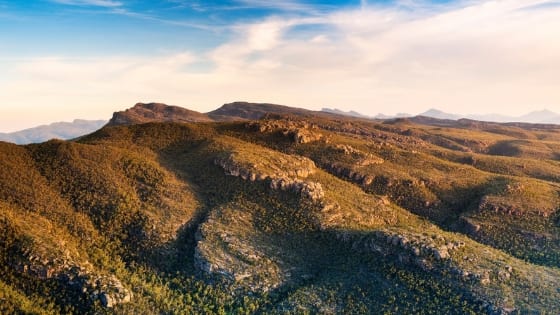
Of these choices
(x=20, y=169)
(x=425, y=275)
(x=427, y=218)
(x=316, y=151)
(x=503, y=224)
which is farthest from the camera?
(x=316, y=151)

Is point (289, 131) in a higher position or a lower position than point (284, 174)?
higher

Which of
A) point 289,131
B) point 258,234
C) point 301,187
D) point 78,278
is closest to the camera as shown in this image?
point 78,278

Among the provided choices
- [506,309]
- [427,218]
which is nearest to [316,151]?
[427,218]

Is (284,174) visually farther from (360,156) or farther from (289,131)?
(289,131)

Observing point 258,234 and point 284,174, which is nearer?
point 258,234

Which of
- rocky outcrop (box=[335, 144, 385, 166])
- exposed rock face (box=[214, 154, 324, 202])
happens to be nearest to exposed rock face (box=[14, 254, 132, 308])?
exposed rock face (box=[214, 154, 324, 202])

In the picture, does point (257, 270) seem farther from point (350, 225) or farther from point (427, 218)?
point (427, 218)

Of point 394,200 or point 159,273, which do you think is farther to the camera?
point 394,200

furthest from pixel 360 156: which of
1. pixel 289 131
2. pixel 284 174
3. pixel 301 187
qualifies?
pixel 301 187
